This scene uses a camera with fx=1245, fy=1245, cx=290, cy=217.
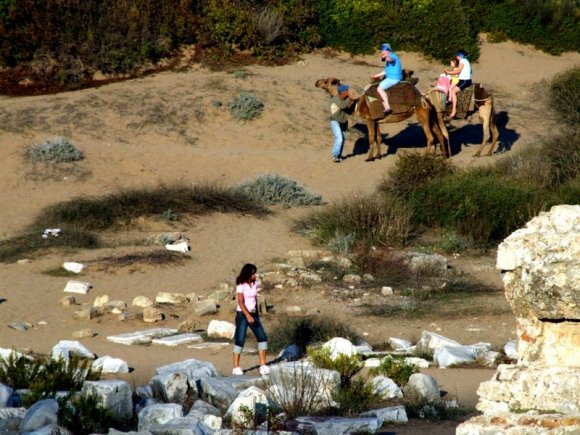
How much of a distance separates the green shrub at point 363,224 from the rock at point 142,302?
4.35 m

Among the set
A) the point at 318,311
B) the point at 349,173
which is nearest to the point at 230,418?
the point at 318,311

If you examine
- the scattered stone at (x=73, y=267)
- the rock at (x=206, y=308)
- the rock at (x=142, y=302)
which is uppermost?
the rock at (x=206, y=308)

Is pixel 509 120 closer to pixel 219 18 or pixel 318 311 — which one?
pixel 219 18

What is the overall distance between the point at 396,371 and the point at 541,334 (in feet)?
21.6

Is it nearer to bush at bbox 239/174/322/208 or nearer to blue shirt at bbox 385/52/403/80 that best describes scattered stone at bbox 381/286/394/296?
bush at bbox 239/174/322/208

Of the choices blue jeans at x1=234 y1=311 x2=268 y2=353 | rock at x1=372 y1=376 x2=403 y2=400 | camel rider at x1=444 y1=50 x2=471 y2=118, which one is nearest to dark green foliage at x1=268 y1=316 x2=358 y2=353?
blue jeans at x1=234 y1=311 x2=268 y2=353

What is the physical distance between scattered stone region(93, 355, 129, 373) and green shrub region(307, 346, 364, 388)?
7.96ft

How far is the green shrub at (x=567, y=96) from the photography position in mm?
32719

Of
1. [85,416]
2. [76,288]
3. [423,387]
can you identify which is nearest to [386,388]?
[423,387]


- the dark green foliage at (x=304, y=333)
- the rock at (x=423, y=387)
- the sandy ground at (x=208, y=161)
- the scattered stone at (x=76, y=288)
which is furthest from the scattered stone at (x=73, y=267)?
the rock at (x=423, y=387)

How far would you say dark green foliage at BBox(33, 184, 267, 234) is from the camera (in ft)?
77.8

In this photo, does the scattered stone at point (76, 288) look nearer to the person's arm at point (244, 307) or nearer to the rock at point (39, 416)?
the person's arm at point (244, 307)

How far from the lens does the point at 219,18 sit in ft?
114

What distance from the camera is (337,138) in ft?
93.8
